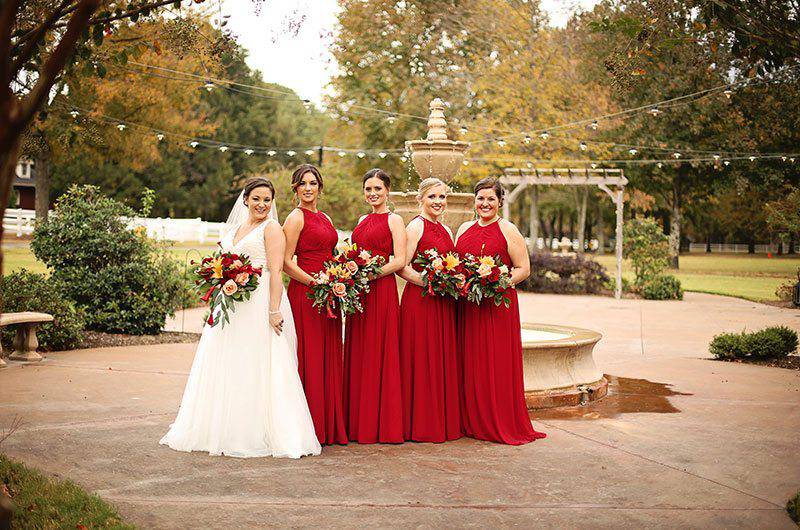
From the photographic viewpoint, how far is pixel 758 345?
474 inches

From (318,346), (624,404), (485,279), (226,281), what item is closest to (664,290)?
(624,404)

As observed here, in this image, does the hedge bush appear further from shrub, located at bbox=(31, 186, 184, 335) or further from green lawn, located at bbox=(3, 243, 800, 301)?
green lawn, located at bbox=(3, 243, 800, 301)

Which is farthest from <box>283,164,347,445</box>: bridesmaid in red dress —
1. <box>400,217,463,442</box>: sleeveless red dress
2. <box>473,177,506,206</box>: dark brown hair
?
<box>473,177,506,206</box>: dark brown hair

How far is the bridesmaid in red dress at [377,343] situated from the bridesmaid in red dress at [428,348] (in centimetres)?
13

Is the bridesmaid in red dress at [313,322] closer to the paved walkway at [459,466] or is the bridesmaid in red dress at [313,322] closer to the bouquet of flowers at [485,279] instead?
the paved walkway at [459,466]

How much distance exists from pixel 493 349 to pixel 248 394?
215cm

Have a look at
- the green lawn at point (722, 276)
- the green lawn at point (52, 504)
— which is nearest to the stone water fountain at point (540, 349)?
the green lawn at point (52, 504)

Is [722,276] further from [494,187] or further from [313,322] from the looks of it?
[313,322]

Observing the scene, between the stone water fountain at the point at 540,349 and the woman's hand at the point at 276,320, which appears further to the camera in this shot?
the stone water fountain at the point at 540,349

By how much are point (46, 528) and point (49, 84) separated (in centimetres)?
314

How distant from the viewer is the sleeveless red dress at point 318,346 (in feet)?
22.4

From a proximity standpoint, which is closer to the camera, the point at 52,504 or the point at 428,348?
the point at 52,504

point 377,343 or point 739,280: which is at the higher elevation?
point 377,343

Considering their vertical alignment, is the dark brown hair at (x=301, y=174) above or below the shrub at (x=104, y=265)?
above
